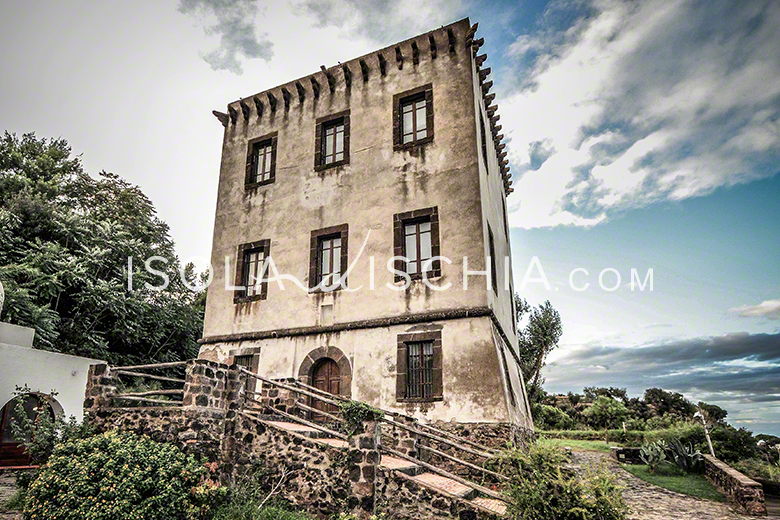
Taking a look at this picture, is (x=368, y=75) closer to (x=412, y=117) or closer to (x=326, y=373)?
(x=412, y=117)

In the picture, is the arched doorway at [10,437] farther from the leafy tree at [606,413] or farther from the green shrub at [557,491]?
the leafy tree at [606,413]

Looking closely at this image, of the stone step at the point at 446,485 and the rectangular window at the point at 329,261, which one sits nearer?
the stone step at the point at 446,485

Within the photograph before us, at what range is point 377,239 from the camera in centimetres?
1398

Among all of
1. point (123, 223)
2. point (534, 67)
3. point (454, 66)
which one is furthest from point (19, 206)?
point (534, 67)

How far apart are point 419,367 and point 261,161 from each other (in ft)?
32.0

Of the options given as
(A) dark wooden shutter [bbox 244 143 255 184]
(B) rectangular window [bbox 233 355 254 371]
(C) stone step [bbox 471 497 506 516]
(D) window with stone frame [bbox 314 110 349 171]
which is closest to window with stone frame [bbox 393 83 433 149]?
(D) window with stone frame [bbox 314 110 349 171]

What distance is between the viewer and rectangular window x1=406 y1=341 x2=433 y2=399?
12117 millimetres

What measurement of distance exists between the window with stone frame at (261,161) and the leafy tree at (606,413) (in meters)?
23.3

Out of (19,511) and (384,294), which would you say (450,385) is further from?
(19,511)

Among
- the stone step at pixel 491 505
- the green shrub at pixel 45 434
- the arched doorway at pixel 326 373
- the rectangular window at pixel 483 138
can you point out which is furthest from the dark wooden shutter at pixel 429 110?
the green shrub at pixel 45 434

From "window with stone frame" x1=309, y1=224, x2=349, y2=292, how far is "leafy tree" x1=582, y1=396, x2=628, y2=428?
21.1 metres

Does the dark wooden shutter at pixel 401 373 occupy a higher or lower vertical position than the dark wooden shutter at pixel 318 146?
lower

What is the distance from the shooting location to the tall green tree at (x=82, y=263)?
16.6 m

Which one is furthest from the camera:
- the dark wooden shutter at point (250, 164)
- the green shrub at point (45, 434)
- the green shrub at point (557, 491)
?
the dark wooden shutter at point (250, 164)
